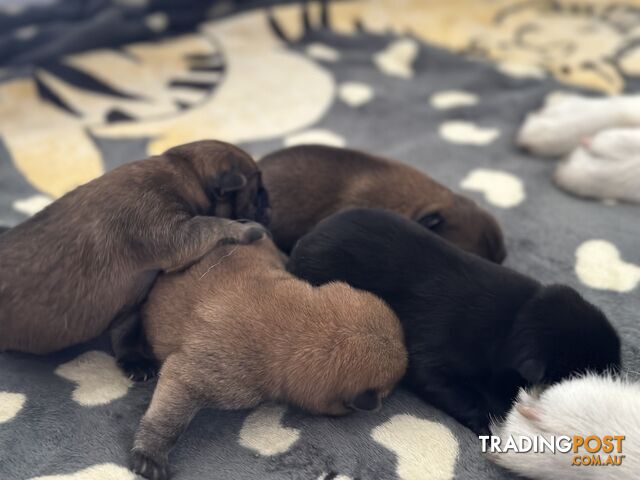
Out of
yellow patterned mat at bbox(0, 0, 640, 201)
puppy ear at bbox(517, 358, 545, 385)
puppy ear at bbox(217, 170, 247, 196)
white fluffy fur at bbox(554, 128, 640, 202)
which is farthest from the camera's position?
yellow patterned mat at bbox(0, 0, 640, 201)

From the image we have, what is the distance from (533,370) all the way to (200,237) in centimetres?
105

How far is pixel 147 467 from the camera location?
1803 mm

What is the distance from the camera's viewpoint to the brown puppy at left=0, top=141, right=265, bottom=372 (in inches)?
80.5

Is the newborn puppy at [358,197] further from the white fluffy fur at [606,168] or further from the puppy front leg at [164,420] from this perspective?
the puppy front leg at [164,420]

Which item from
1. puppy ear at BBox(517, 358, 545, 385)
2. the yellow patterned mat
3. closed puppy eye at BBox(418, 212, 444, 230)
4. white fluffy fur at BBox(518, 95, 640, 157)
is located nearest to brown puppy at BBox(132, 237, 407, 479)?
puppy ear at BBox(517, 358, 545, 385)

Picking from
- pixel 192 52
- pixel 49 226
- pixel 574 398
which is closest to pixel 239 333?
pixel 49 226

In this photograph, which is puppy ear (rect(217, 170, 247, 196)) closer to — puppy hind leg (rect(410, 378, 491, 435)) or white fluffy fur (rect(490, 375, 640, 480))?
puppy hind leg (rect(410, 378, 491, 435))

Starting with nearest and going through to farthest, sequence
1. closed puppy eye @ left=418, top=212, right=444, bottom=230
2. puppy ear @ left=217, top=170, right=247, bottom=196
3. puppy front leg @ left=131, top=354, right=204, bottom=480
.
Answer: puppy front leg @ left=131, top=354, right=204, bottom=480 < puppy ear @ left=217, top=170, right=247, bottom=196 < closed puppy eye @ left=418, top=212, right=444, bottom=230

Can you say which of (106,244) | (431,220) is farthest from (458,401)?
(106,244)

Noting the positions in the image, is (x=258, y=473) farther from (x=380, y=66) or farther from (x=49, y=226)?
(x=380, y=66)

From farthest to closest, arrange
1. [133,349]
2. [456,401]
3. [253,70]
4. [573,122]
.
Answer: [253,70] < [573,122] < [133,349] < [456,401]

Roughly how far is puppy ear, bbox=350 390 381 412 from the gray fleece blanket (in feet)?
0.30

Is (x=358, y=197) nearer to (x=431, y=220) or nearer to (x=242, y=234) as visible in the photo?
(x=431, y=220)

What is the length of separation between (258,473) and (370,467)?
0.94ft
